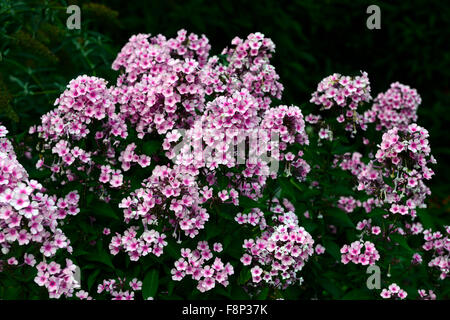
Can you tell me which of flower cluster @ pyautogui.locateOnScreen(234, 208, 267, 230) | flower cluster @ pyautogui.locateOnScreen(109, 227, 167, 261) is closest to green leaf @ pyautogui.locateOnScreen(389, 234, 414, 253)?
flower cluster @ pyautogui.locateOnScreen(234, 208, 267, 230)

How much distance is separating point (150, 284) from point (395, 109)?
77.9 inches

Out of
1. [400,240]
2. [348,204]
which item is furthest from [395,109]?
[400,240]

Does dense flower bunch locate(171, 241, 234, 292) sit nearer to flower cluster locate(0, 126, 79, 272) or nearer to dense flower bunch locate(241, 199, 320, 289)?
dense flower bunch locate(241, 199, 320, 289)

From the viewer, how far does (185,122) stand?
315 centimetres

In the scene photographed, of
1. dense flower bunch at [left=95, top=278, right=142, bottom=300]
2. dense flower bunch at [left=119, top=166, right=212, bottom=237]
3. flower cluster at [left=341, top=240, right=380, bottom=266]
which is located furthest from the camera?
flower cluster at [left=341, top=240, right=380, bottom=266]

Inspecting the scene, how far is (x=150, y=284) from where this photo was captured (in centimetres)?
284

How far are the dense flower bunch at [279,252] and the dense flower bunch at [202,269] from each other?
123 millimetres

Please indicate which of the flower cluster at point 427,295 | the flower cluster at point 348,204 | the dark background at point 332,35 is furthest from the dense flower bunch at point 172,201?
the dark background at point 332,35

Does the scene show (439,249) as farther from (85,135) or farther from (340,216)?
(85,135)

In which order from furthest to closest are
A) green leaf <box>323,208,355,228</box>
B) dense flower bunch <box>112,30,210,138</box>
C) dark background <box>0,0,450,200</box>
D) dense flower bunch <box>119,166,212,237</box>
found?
1. dark background <box>0,0,450,200</box>
2. green leaf <box>323,208,355,228</box>
3. dense flower bunch <box>112,30,210,138</box>
4. dense flower bunch <box>119,166,212,237</box>

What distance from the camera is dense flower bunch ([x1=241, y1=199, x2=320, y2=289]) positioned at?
273cm

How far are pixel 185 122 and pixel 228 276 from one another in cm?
85

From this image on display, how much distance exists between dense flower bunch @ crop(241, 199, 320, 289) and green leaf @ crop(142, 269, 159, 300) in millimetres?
439

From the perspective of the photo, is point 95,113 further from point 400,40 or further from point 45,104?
point 400,40
